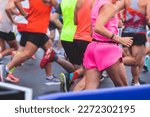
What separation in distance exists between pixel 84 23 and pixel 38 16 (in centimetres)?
105

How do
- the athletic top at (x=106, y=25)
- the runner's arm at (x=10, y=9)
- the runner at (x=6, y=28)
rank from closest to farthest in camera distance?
the athletic top at (x=106, y=25) → the runner's arm at (x=10, y=9) → the runner at (x=6, y=28)

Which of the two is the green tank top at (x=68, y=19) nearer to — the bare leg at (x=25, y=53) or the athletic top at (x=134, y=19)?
the bare leg at (x=25, y=53)

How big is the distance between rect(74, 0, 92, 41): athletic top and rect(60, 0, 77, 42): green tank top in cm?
26

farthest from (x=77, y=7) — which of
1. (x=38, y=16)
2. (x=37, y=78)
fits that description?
(x=37, y=78)

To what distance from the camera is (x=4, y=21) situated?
8.09m

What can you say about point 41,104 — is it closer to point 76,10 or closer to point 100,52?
point 100,52

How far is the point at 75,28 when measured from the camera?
6395mm

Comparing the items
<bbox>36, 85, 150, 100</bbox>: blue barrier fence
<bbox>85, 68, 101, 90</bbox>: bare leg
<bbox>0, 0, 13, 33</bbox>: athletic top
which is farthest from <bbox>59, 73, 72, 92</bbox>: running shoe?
<bbox>36, 85, 150, 100</bbox>: blue barrier fence

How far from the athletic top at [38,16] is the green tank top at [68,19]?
1.57 feet

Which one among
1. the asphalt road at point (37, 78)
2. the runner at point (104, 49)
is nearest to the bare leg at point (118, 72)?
the runner at point (104, 49)

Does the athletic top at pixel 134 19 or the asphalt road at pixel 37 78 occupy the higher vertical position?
the athletic top at pixel 134 19

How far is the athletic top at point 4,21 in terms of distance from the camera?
7.94 m

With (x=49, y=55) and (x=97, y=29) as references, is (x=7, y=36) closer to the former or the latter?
(x=49, y=55)

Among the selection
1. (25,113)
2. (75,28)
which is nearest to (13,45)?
(75,28)
